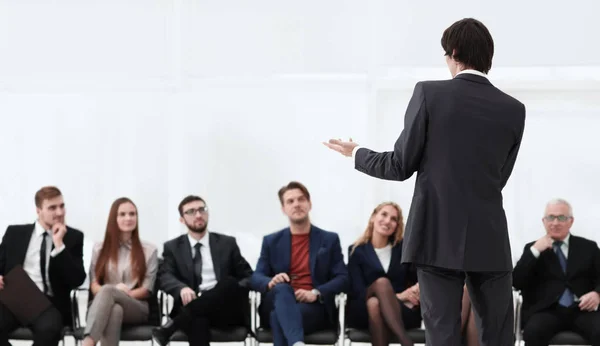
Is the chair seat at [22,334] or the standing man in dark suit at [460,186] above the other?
the standing man in dark suit at [460,186]

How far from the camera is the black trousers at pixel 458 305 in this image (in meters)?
3.01

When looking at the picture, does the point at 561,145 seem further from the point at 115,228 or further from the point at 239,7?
the point at 115,228

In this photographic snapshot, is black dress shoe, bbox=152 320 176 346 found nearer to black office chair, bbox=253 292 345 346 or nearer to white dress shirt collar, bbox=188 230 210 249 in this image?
black office chair, bbox=253 292 345 346

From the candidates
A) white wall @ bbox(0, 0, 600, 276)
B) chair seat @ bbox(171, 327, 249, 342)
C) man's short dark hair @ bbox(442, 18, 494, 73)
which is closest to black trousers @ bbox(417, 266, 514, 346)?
man's short dark hair @ bbox(442, 18, 494, 73)

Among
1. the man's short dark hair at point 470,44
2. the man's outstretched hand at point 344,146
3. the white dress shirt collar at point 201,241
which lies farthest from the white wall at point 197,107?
the man's short dark hair at point 470,44

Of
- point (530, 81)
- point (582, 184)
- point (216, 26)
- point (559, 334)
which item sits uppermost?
point (216, 26)

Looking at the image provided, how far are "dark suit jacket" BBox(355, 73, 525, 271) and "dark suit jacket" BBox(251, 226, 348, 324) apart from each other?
107 inches

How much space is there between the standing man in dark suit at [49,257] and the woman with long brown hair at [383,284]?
1836mm

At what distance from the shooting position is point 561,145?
23.5 feet

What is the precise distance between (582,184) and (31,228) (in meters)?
4.27

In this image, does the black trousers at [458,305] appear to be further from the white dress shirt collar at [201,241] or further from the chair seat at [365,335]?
the white dress shirt collar at [201,241]

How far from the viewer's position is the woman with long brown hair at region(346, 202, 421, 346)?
219 inches

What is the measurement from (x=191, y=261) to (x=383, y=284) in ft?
4.39

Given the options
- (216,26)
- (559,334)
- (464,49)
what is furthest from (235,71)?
(464,49)
